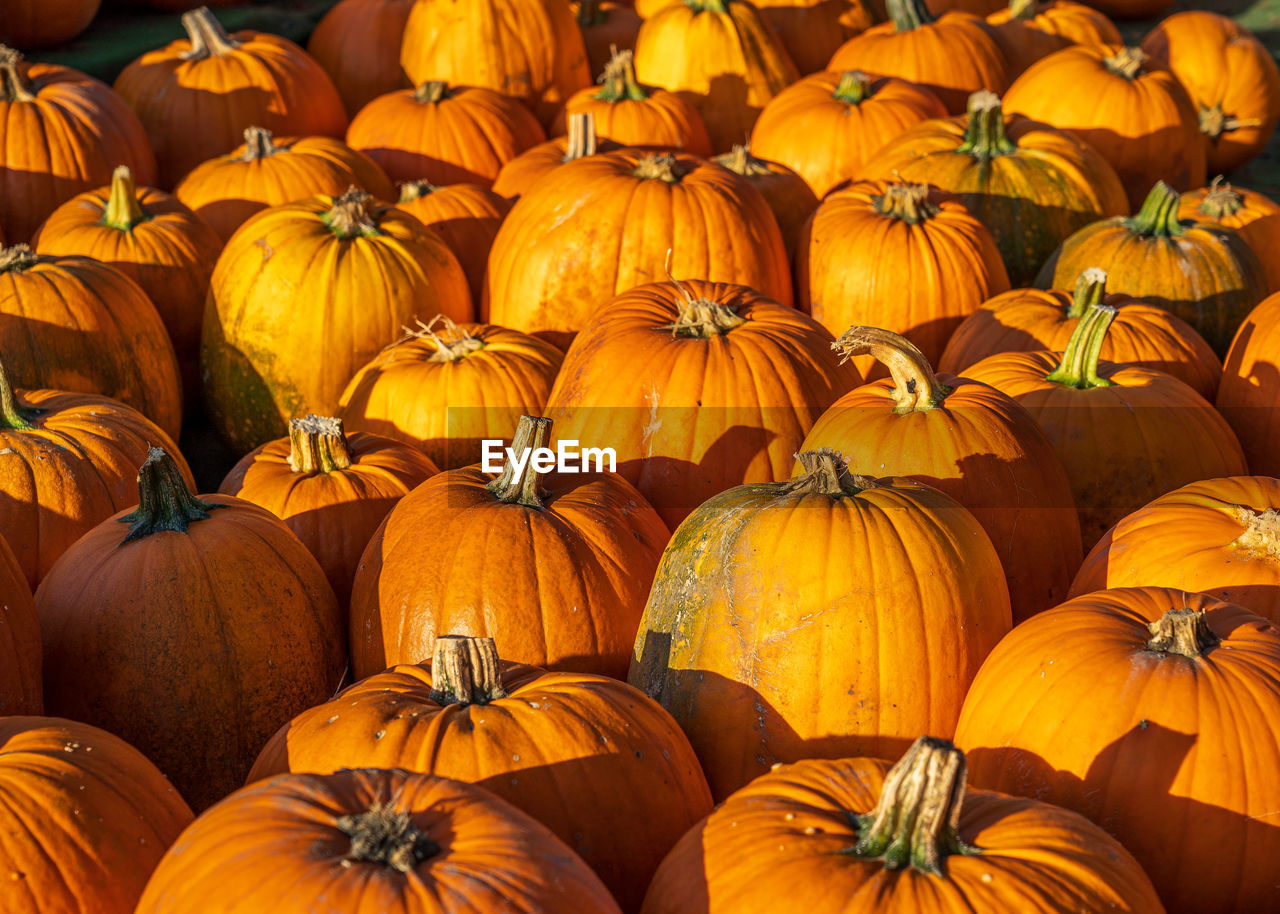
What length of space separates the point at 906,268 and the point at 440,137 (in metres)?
2.54

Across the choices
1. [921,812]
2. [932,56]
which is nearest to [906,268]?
[932,56]

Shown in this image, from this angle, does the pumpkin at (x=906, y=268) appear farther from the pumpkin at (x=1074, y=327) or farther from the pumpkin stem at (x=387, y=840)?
the pumpkin stem at (x=387, y=840)

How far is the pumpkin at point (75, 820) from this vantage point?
2008 mm

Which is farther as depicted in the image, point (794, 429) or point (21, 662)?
point (794, 429)

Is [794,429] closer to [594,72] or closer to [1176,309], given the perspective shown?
[1176,309]

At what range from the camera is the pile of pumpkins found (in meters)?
2.01

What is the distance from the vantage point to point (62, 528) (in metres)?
3.29

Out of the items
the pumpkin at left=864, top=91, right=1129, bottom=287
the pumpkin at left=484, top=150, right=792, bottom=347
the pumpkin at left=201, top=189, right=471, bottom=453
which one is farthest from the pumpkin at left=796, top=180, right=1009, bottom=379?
the pumpkin at left=201, top=189, right=471, bottom=453

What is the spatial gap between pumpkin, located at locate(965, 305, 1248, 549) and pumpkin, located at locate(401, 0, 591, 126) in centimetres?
386

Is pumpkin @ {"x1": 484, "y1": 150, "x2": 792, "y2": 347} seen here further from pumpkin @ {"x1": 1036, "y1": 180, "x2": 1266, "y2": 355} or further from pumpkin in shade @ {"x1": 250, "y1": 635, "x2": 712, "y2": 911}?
pumpkin in shade @ {"x1": 250, "y1": 635, "x2": 712, "y2": 911}

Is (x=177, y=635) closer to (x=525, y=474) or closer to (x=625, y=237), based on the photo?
(x=525, y=474)

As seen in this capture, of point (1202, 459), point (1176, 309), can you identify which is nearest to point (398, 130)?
point (1176, 309)

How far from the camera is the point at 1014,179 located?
17.0 ft

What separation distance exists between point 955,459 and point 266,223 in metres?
2.79
